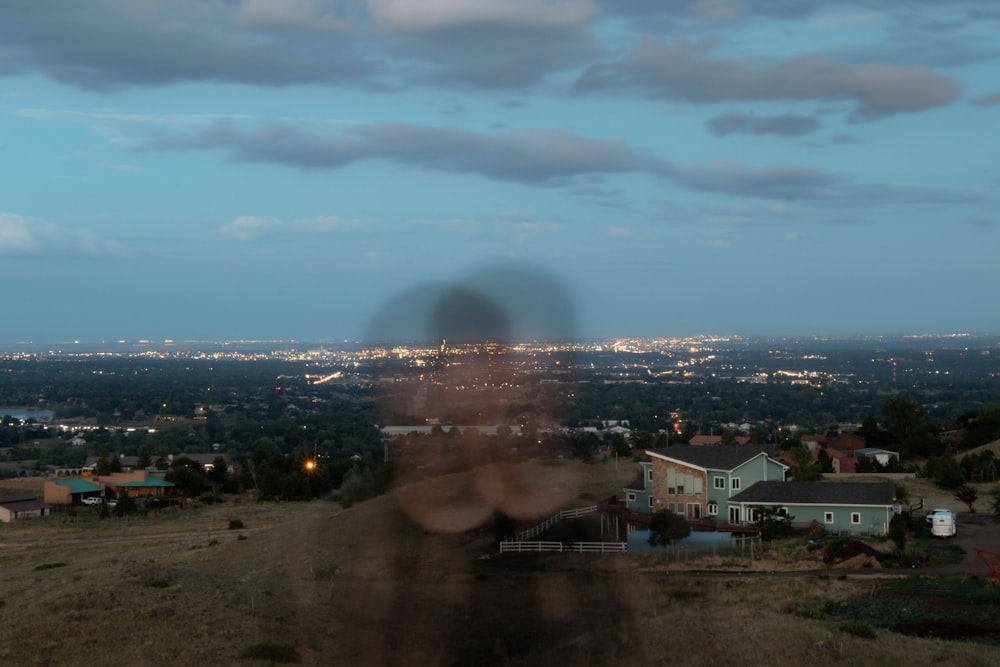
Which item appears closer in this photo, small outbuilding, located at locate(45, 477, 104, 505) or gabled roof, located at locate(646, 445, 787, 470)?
gabled roof, located at locate(646, 445, 787, 470)

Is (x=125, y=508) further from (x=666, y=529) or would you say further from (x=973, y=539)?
(x=973, y=539)

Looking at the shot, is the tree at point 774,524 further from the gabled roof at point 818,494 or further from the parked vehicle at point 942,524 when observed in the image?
the parked vehicle at point 942,524

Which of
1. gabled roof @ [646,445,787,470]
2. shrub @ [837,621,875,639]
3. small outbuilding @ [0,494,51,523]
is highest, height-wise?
gabled roof @ [646,445,787,470]

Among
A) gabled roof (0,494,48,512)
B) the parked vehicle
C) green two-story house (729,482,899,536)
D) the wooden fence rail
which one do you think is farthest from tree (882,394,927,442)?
gabled roof (0,494,48,512)

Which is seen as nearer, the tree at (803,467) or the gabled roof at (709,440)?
the tree at (803,467)

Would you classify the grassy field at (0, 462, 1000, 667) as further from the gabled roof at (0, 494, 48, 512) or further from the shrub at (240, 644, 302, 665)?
the gabled roof at (0, 494, 48, 512)

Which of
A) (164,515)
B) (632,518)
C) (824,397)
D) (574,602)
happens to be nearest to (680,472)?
(632,518)

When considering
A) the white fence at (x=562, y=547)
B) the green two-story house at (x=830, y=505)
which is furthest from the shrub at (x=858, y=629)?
the green two-story house at (x=830, y=505)
